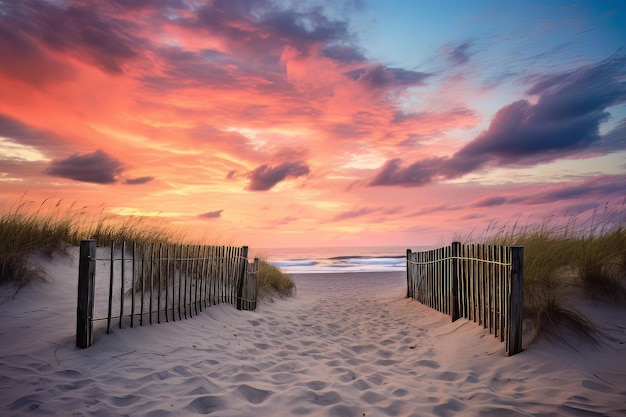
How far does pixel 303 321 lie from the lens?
910cm

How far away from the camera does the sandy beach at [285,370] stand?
4.15 metres

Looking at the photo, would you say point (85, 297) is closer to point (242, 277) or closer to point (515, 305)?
point (242, 277)

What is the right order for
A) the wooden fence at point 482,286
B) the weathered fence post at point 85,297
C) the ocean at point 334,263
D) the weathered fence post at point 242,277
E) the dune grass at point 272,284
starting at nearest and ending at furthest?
the weathered fence post at point 85,297
the wooden fence at point 482,286
the weathered fence post at point 242,277
the dune grass at point 272,284
the ocean at point 334,263

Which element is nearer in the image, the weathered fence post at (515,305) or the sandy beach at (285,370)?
the sandy beach at (285,370)

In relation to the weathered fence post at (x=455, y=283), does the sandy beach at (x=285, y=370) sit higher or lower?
lower

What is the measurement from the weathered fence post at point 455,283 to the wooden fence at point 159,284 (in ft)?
14.3

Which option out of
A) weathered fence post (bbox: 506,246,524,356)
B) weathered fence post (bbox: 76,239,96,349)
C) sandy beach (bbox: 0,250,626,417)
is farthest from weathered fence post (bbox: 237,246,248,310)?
weathered fence post (bbox: 506,246,524,356)

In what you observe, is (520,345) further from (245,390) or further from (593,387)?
(245,390)

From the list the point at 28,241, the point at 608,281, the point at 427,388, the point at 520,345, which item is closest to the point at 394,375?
the point at 427,388

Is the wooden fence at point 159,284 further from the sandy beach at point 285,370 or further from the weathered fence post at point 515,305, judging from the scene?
the weathered fence post at point 515,305

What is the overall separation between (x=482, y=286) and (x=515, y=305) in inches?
46.6

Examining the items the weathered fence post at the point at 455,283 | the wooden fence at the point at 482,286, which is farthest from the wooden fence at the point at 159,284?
the weathered fence post at the point at 455,283

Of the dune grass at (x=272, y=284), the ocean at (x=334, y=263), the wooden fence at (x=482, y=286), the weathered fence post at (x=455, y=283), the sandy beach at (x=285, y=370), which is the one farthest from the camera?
the ocean at (x=334, y=263)

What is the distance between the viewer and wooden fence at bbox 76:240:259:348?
5.60 m
